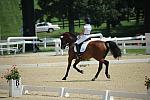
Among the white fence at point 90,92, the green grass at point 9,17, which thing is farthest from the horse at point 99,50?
the green grass at point 9,17

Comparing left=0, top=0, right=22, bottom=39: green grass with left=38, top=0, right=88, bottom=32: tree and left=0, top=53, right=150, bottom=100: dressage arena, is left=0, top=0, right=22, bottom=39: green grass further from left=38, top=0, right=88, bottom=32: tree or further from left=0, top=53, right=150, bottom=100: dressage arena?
left=0, top=53, right=150, bottom=100: dressage arena

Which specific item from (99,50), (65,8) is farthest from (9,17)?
(99,50)

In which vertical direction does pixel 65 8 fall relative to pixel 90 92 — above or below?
above

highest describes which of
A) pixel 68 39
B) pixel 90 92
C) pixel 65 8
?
pixel 65 8

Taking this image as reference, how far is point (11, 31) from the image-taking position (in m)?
83.2

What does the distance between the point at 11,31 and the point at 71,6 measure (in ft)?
78.7

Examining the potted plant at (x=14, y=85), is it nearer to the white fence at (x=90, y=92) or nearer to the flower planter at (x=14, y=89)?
the flower planter at (x=14, y=89)

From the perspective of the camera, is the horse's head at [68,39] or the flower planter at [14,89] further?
the horse's head at [68,39]

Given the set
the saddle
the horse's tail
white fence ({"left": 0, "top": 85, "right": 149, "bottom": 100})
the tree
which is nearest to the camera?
white fence ({"left": 0, "top": 85, "right": 149, "bottom": 100})

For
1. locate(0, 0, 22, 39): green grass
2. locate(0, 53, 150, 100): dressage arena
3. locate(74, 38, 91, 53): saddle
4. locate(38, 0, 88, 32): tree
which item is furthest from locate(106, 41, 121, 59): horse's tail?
locate(0, 0, 22, 39): green grass

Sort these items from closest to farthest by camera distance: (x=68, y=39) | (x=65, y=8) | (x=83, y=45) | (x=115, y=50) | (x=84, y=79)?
(x=115, y=50), (x=84, y=79), (x=83, y=45), (x=68, y=39), (x=65, y=8)

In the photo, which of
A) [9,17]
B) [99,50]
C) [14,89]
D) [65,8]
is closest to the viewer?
[14,89]

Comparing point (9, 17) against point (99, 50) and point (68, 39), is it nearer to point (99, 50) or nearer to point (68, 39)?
point (68, 39)

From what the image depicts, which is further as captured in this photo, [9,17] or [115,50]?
[9,17]
